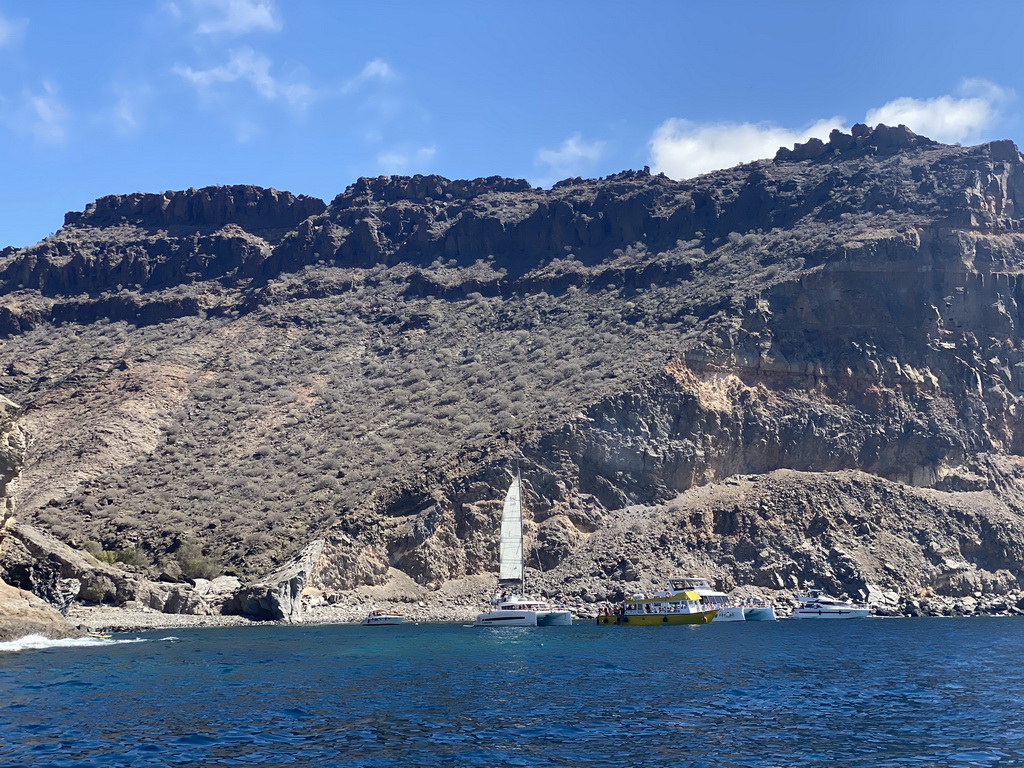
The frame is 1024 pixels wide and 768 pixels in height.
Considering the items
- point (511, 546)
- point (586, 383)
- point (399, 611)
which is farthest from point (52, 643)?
point (586, 383)

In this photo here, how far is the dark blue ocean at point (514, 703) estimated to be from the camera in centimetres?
2083

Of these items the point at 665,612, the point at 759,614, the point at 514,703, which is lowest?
the point at 514,703

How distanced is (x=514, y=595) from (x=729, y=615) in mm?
12087

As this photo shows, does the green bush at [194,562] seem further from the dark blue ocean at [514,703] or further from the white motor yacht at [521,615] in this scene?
the dark blue ocean at [514,703]

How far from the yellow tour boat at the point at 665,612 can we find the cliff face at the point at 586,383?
467 centimetres

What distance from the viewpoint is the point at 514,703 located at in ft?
88.5

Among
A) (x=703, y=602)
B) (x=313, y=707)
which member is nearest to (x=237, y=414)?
(x=703, y=602)

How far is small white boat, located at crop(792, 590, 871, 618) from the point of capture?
5969cm

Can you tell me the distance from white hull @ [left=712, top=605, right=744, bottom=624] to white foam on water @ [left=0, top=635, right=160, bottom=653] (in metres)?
30.4

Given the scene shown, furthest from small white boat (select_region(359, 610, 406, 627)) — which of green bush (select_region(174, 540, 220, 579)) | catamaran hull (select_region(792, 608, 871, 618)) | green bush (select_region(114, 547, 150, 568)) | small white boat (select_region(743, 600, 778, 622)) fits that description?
catamaran hull (select_region(792, 608, 871, 618))

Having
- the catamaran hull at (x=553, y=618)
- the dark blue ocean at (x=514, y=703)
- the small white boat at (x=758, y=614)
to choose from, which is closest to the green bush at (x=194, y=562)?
the dark blue ocean at (x=514, y=703)

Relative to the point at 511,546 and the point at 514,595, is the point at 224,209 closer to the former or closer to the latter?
the point at 511,546

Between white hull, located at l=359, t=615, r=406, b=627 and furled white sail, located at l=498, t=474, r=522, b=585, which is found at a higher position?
furled white sail, located at l=498, t=474, r=522, b=585

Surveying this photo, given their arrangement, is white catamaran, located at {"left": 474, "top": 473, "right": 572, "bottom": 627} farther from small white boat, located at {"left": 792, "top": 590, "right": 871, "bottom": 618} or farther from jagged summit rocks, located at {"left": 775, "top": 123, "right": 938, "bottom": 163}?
jagged summit rocks, located at {"left": 775, "top": 123, "right": 938, "bottom": 163}
